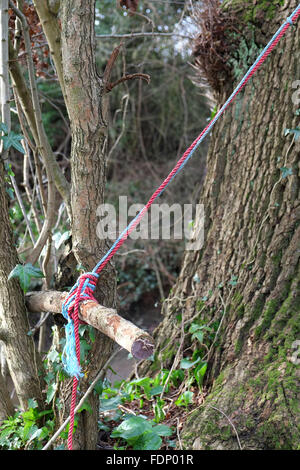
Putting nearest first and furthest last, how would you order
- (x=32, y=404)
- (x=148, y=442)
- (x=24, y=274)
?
(x=148, y=442) → (x=24, y=274) → (x=32, y=404)

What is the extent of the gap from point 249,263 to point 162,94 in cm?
445

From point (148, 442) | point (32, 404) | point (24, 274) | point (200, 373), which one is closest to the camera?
point (148, 442)

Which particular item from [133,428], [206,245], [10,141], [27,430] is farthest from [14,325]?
[206,245]

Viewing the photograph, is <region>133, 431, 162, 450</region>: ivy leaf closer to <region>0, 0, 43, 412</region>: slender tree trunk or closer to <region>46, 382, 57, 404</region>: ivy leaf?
<region>46, 382, 57, 404</region>: ivy leaf

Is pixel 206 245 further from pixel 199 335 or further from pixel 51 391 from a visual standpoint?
pixel 51 391

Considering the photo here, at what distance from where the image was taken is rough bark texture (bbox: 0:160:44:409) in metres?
1.66

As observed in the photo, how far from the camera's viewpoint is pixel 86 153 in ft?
4.67

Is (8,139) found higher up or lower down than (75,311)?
higher up

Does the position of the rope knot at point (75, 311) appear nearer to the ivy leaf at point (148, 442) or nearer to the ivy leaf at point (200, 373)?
the ivy leaf at point (148, 442)

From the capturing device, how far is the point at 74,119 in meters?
1.41

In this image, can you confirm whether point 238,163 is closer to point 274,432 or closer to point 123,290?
point 274,432

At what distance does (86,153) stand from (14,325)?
0.73 metres

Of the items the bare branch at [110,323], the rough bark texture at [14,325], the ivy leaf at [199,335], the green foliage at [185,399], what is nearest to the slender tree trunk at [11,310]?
the rough bark texture at [14,325]
